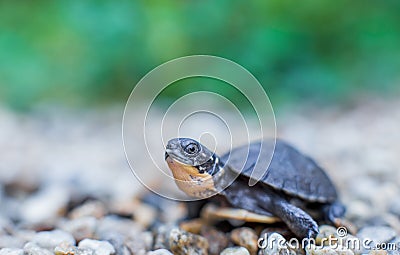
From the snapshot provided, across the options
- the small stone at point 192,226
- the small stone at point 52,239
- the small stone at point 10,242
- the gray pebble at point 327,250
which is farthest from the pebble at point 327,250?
the small stone at point 10,242

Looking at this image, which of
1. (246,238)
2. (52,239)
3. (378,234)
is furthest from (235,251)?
(52,239)

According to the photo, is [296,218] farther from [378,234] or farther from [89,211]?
[89,211]

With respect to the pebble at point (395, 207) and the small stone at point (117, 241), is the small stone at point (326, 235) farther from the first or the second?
the small stone at point (117, 241)

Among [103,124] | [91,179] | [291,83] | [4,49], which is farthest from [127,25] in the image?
[91,179]

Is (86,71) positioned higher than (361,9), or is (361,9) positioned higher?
(361,9)

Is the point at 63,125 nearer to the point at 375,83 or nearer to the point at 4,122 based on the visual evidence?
the point at 4,122

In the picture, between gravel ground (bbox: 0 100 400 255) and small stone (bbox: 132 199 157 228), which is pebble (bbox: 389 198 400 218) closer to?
gravel ground (bbox: 0 100 400 255)

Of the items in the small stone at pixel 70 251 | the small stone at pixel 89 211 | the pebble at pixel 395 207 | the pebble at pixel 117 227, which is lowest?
the small stone at pixel 70 251
